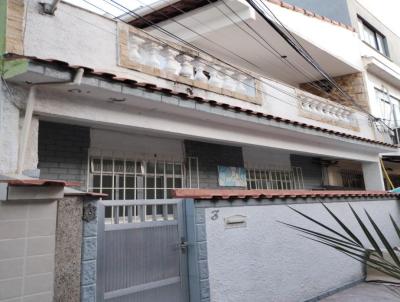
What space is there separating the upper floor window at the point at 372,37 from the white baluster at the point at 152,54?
1156 centimetres

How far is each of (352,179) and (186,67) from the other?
28.6 feet

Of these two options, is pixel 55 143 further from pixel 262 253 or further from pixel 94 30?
pixel 262 253

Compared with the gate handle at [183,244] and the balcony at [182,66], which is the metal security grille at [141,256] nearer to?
the gate handle at [183,244]

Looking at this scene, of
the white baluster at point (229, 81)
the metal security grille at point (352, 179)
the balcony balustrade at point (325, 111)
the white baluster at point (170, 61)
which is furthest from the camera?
the metal security grille at point (352, 179)

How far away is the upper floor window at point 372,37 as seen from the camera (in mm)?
14658

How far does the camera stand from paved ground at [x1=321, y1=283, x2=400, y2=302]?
5641 millimetres

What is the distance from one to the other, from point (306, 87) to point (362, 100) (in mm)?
2052

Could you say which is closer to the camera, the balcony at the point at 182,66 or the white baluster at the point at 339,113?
the balcony at the point at 182,66

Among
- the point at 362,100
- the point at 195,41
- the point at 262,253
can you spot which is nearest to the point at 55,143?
the point at 262,253

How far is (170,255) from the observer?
3.97 m

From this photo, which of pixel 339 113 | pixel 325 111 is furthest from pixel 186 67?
pixel 339 113

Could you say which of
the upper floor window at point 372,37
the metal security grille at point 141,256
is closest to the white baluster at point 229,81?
the metal security grille at point 141,256

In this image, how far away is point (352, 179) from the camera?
1230cm

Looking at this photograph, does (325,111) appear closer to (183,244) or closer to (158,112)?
(158,112)
